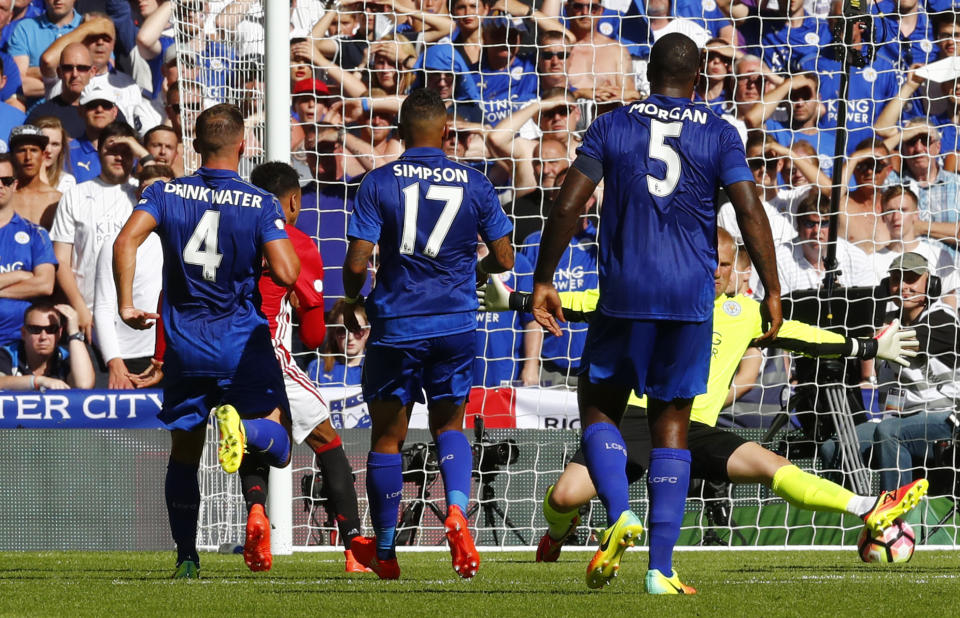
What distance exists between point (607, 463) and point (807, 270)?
609 centimetres

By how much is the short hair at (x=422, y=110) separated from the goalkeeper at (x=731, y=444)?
1.05 m

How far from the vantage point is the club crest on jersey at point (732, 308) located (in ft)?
20.4

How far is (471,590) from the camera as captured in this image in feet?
14.2

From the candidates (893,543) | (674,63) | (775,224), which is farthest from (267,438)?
(775,224)

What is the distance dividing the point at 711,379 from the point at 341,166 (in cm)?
482

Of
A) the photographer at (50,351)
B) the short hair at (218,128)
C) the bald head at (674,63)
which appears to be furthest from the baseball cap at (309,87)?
the bald head at (674,63)

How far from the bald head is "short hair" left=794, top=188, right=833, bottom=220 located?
241 inches

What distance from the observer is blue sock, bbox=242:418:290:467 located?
16.7ft

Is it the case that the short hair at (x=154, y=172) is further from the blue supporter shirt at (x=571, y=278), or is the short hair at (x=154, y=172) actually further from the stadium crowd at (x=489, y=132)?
the blue supporter shirt at (x=571, y=278)

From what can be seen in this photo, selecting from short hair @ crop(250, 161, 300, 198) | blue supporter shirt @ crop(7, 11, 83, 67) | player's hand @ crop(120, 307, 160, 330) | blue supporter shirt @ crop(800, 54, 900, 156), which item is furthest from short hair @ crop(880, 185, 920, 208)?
player's hand @ crop(120, 307, 160, 330)

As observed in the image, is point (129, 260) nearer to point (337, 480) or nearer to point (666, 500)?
point (337, 480)

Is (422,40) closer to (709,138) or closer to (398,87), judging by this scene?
(398,87)

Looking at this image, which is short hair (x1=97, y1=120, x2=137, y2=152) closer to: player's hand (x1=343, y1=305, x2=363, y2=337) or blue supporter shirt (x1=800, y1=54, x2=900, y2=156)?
blue supporter shirt (x1=800, y1=54, x2=900, y2=156)

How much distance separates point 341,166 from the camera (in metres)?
10.2
